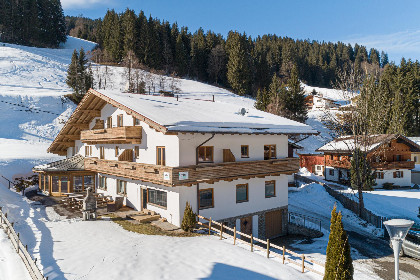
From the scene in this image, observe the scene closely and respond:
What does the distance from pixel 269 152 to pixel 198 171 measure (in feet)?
24.7

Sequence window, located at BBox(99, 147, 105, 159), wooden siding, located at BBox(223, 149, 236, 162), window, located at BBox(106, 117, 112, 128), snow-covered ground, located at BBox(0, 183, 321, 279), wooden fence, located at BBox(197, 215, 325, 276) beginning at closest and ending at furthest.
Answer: snow-covered ground, located at BBox(0, 183, 321, 279) < wooden fence, located at BBox(197, 215, 325, 276) < wooden siding, located at BBox(223, 149, 236, 162) < window, located at BBox(106, 117, 112, 128) < window, located at BBox(99, 147, 105, 159)

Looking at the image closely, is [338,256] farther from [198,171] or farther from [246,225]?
[246,225]

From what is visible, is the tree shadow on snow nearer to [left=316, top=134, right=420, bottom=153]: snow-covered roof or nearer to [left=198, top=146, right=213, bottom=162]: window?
[left=198, top=146, right=213, bottom=162]: window

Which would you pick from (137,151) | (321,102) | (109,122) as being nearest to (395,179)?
(137,151)

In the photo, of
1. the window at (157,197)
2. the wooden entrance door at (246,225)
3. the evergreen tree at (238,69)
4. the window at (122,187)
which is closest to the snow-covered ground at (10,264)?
the window at (157,197)

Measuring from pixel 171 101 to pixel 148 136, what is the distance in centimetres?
552

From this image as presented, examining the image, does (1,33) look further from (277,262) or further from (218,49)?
(277,262)

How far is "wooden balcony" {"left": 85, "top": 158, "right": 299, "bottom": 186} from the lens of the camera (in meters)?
17.5

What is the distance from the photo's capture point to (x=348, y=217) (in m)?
29.3

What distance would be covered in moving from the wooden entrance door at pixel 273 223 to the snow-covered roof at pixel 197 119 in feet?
21.8

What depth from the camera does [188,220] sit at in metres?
17.5

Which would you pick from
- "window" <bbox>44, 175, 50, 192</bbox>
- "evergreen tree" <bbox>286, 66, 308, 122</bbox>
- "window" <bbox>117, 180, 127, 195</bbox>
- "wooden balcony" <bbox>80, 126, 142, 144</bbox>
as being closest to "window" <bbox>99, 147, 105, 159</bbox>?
"window" <bbox>117, 180, 127, 195</bbox>

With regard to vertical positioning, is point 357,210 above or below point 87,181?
below

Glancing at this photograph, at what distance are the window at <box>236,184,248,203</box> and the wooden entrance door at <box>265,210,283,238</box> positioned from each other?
9.31 feet
